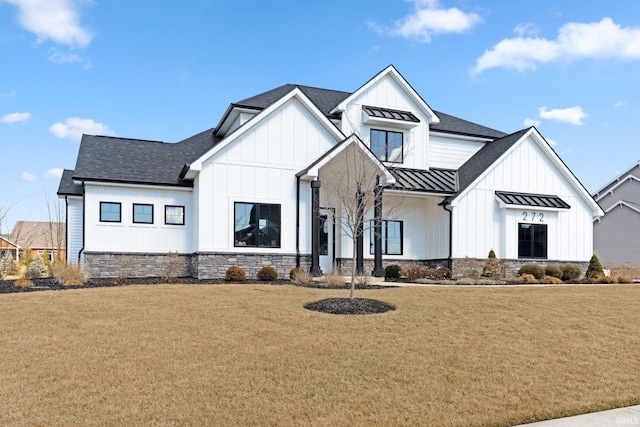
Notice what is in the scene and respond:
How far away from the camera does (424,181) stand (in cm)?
2289

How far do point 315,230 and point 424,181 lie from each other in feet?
20.1

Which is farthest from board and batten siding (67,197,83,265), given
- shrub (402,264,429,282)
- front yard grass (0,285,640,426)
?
shrub (402,264,429,282)

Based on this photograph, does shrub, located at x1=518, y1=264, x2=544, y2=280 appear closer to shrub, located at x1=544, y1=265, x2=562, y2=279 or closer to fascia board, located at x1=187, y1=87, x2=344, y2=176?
shrub, located at x1=544, y1=265, x2=562, y2=279

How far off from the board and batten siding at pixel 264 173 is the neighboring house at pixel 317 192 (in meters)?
0.04

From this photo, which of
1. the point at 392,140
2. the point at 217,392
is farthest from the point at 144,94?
the point at 217,392

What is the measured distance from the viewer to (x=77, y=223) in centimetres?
2253

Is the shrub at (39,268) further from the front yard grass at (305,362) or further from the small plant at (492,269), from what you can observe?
the small plant at (492,269)

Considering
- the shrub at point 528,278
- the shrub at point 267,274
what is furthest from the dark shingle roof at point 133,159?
the shrub at point 528,278

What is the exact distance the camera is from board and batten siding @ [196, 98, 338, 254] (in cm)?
1900

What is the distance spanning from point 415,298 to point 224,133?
1512 centimetres

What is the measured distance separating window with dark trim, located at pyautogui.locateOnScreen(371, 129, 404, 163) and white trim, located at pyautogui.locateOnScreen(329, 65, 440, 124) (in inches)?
64.9

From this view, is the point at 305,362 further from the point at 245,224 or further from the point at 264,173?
the point at 264,173

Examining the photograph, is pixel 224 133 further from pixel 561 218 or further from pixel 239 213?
pixel 561 218

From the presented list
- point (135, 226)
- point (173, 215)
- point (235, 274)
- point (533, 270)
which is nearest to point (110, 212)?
point (135, 226)
